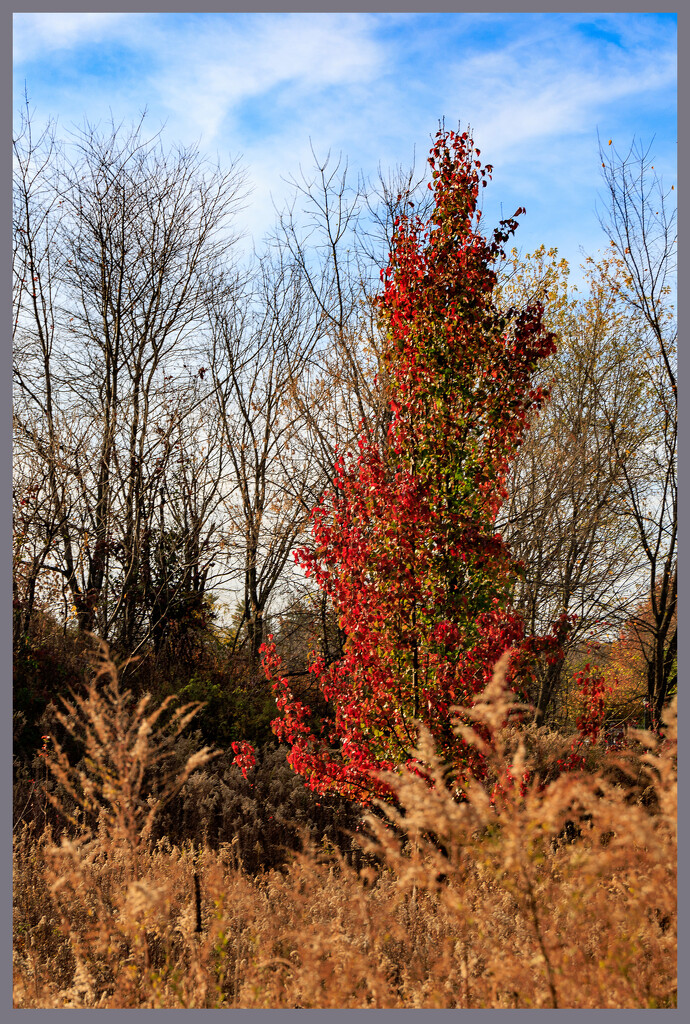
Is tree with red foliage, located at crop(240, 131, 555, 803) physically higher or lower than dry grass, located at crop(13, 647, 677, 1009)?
higher

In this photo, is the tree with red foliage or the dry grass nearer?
the dry grass

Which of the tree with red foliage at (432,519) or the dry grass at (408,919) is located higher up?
the tree with red foliage at (432,519)

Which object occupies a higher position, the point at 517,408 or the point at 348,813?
the point at 517,408

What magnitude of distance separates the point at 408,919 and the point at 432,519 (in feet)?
7.66

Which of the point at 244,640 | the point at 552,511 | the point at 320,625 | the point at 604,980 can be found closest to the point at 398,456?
the point at 604,980

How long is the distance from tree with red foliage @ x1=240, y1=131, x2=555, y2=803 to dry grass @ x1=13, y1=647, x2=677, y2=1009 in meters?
0.63

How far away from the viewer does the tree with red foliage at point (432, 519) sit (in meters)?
4.57

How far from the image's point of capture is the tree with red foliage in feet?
15.0

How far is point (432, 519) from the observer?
4566 mm

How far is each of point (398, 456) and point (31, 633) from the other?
6.10 m

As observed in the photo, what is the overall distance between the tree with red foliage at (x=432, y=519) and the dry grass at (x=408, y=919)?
63 cm

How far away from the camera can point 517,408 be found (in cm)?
493

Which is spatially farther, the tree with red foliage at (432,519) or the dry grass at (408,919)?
the tree with red foliage at (432,519)

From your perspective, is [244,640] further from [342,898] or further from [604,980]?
[604,980]
